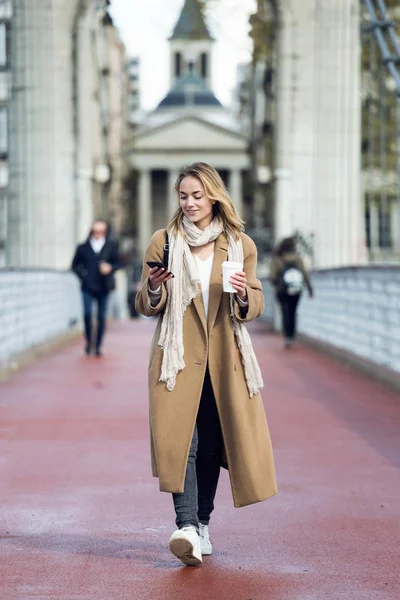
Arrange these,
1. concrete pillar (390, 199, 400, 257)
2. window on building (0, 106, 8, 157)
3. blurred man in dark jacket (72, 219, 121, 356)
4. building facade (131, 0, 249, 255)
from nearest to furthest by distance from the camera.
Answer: blurred man in dark jacket (72, 219, 121, 356), concrete pillar (390, 199, 400, 257), window on building (0, 106, 8, 157), building facade (131, 0, 249, 255)

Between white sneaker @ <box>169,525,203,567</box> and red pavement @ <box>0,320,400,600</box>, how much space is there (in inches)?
2.4

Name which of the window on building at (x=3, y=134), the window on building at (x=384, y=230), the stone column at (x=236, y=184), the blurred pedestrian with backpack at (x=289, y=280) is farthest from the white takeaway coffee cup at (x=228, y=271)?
the stone column at (x=236, y=184)

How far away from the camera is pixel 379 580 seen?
16.6 feet

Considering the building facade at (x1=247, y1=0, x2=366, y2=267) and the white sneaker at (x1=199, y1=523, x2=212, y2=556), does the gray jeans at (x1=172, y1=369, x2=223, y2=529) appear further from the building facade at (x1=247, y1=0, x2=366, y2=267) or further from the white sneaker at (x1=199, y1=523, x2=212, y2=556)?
the building facade at (x1=247, y1=0, x2=366, y2=267)

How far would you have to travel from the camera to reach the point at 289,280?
60.2ft

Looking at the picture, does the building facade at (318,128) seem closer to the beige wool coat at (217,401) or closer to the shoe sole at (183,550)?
the beige wool coat at (217,401)

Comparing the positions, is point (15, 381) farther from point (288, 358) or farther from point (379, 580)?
point (379, 580)

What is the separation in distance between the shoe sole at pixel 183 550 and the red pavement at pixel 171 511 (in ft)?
0.16

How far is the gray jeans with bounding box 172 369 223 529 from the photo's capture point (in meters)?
5.23

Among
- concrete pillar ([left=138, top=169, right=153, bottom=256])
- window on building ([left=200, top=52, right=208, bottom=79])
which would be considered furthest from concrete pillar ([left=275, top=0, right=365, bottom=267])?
window on building ([left=200, top=52, right=208, bottom=79])

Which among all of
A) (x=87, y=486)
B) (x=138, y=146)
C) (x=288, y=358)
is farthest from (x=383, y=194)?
(x=138, y=146)

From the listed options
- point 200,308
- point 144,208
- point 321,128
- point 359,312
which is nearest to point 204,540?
point 200,308

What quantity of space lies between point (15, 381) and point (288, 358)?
4647 mm

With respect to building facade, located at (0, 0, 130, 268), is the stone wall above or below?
below
